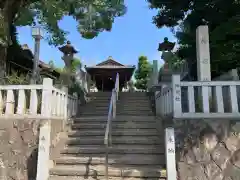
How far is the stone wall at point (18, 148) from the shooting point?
5152 millimetres

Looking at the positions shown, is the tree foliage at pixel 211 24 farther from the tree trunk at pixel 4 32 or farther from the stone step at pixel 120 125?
the tree trunk at pixel 4 32

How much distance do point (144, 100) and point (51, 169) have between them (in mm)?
Result: 4945

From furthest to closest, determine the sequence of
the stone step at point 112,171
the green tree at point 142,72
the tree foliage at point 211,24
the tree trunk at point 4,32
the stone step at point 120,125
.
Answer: the green tree at point 142,72
the tree foliage at point 211,24
the stone step at point 120,125
the tree trunk at point 4,32
the stone step at point 112,171

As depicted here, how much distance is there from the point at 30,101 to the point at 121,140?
2.26 metres

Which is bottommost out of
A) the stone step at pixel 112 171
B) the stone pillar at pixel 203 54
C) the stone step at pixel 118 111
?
the stone step at pixel 112 171

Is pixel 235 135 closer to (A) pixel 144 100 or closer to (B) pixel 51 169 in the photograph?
(B) pixel 51 169

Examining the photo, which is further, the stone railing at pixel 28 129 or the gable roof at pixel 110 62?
the gable roof at pixel 110 62

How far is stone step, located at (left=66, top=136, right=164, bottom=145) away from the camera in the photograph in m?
6.02

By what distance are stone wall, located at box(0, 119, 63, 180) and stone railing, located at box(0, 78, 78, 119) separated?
181 millimetres

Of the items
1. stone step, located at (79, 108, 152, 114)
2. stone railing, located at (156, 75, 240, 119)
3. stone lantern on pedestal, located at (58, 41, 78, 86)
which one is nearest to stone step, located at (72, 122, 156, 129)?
stone step, located at (79, 108, 152, 114)

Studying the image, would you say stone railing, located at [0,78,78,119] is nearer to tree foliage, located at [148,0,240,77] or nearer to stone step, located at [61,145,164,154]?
stone step, located at [61,145,164,154]

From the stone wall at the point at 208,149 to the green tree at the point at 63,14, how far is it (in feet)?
18.7

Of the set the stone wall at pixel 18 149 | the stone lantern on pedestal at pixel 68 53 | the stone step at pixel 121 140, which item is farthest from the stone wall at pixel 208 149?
the stone lantern on pedestal at pixel 68 53

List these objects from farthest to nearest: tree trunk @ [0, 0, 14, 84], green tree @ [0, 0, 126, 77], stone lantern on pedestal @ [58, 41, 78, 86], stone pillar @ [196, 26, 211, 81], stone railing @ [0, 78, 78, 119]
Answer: stone lantern on pedestal @ [58, 41, 78, 86] < green tree @ [0, 0, 126, 77] < tree trunk @ [0, 0, 14, 84] < stone pillar @ [196, 26, 211, 81] < stone railing @ [0, 78, 78, 119]
